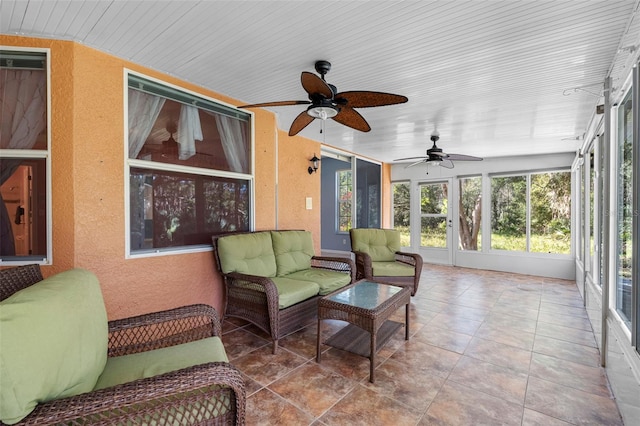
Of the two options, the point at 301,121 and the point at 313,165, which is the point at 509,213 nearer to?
the point at 313,165

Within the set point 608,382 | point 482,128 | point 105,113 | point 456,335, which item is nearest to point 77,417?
point 105,113

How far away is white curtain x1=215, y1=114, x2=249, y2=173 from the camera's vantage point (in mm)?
3143

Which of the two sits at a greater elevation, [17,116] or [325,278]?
[17,116]

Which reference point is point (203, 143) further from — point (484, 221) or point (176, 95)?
point (484, 221)

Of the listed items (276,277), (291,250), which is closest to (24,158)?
(276,277)

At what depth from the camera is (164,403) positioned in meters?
1.08

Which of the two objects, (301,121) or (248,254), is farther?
(248,254)

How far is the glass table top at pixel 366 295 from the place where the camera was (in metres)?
2.24

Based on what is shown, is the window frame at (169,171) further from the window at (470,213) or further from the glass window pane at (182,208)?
the window at (470,213)

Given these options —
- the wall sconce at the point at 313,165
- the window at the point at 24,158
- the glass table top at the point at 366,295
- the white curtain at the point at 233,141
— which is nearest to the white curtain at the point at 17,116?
the window at the point at 24,158

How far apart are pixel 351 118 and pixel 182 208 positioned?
1788 mm

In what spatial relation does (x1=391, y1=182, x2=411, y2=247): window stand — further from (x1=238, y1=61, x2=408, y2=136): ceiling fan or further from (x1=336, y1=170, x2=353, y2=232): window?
(x1=238, y1=61, x2=408, y2=136): ceiling fan

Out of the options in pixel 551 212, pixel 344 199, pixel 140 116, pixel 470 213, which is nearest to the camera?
pixel 140 116

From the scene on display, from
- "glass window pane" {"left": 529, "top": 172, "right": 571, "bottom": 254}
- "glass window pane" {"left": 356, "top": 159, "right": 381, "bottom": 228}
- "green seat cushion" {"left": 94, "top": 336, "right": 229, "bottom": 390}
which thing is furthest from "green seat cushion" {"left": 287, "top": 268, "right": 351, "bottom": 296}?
"glass window pane" {"left": 529, "top": 172, "right": 571, "bottom": 254}
